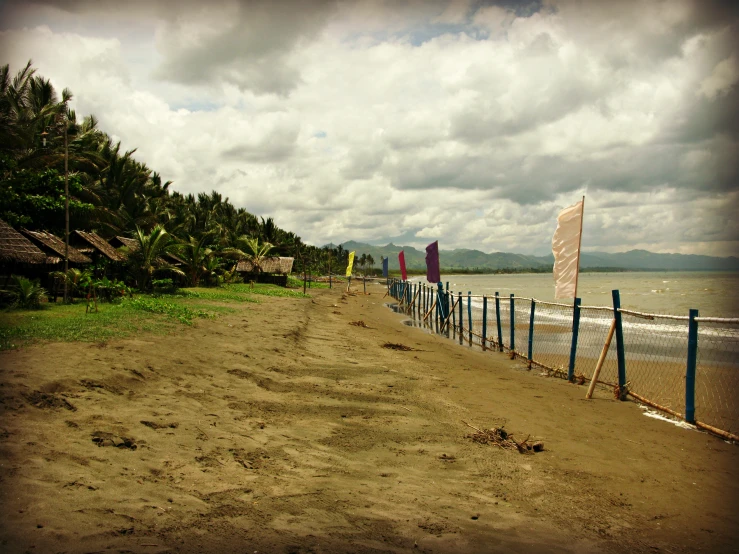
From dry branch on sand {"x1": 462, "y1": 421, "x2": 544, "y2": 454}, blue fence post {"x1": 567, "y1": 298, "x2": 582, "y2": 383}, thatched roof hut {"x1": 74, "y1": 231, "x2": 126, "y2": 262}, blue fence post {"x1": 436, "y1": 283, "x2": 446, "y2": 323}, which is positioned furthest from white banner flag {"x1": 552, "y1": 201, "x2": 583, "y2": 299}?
thatched roof hut {"x1": 74, "y1": 231, "x2": 126, "y2": 262}

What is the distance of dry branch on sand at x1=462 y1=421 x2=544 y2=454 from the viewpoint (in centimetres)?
495

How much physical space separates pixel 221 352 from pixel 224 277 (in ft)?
79.9

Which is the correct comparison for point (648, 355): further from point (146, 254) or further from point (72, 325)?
point (146, 254)

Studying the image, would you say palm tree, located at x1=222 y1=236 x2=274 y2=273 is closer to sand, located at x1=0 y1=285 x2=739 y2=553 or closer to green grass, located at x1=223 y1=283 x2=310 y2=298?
green grass, located at x1=223 y1=283 x2=310 y2=298

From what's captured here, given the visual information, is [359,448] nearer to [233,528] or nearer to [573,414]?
[233,528]

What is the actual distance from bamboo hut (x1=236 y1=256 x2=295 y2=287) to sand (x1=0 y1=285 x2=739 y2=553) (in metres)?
31.7

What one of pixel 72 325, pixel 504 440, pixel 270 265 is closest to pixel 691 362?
pixel 504 440

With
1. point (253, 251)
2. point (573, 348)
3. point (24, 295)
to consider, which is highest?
point (253, 251)

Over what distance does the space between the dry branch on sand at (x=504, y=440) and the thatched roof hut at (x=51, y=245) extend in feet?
56.1

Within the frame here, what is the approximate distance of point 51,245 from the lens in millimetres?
16922

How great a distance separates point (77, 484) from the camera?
10.4 ft

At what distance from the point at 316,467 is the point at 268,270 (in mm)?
36679

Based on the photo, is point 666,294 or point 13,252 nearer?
point 13,252

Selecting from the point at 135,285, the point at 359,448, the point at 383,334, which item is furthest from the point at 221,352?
the point at 135,285
